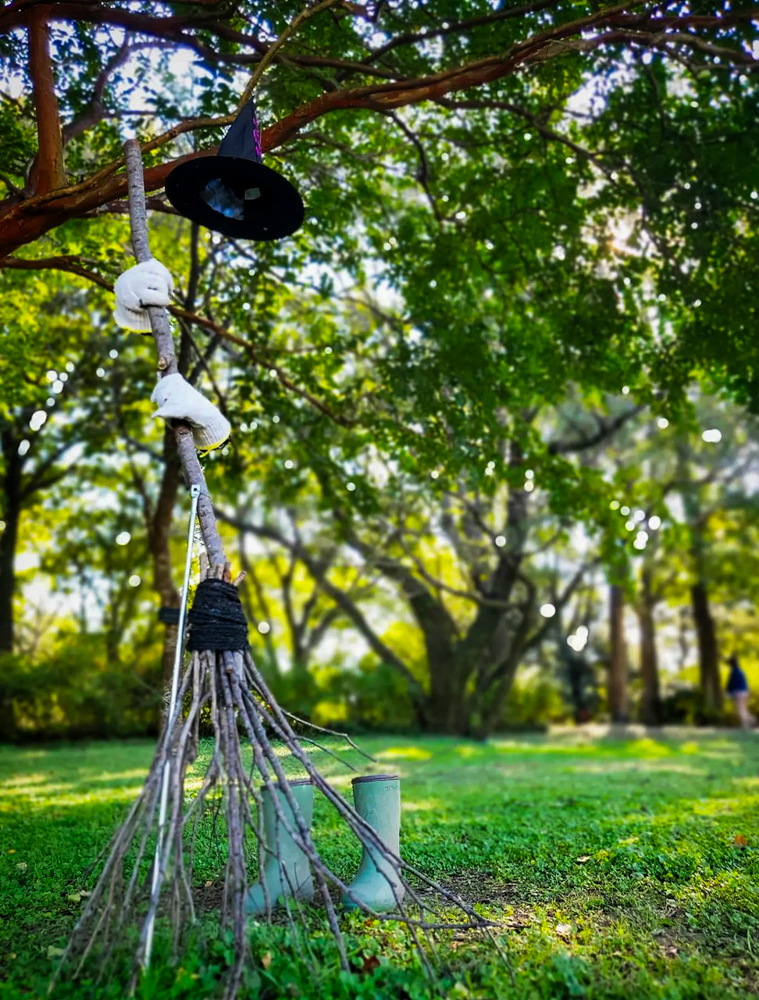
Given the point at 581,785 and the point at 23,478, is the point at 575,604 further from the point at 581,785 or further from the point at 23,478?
the point at 581,785

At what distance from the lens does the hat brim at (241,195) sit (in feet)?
12.9

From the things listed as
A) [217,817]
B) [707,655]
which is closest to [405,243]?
[217,817]

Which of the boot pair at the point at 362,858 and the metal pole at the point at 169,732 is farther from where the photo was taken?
the boot pair at the point at 362,858

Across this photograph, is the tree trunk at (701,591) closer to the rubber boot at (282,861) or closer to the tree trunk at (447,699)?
the tree trunk at (447,699)

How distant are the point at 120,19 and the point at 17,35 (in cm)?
88

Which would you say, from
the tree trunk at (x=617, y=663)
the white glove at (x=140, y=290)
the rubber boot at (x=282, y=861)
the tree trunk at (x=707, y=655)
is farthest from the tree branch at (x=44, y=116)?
the tree trunk at (x=707, y=655)

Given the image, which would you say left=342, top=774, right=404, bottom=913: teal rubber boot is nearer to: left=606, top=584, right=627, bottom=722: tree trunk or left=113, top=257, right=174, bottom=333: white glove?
left=113, top=257, right=174, bottom=333: white glove

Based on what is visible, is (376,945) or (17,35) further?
(17,35)

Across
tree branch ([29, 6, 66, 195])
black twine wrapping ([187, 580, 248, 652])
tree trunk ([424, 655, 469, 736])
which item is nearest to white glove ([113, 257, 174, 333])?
black twine wrapping ([187, 580, 248, 652])

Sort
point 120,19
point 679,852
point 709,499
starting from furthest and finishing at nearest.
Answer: point 709,499 → point 120,19 → point 679,852

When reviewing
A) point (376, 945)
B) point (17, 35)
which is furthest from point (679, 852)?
point (17, 35)

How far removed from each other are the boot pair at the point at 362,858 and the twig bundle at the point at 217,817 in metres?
0.05

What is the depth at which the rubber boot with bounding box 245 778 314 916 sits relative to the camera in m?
3.24

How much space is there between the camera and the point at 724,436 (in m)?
A: 20.8
